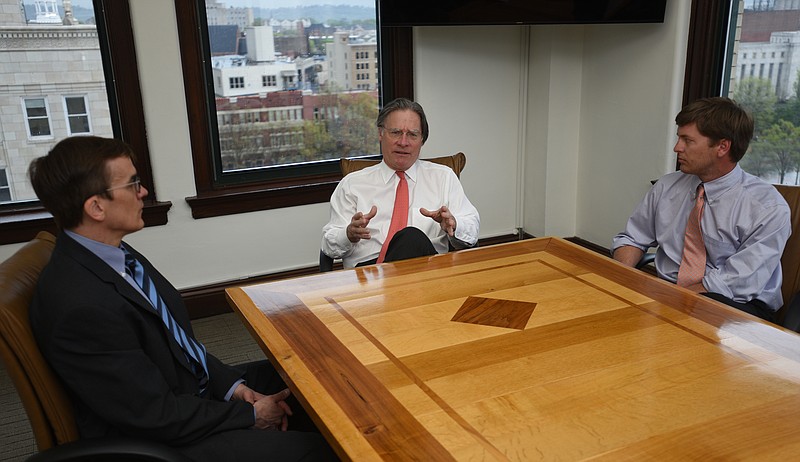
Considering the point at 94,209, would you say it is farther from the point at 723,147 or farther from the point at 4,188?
the point at 4,188

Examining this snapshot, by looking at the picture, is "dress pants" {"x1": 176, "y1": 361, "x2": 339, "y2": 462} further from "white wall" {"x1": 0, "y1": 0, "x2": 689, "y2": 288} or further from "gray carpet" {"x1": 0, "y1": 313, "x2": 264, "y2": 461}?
"white wall" {"x1": 0, "y1": 0, "x2": 689, "y2": 288}

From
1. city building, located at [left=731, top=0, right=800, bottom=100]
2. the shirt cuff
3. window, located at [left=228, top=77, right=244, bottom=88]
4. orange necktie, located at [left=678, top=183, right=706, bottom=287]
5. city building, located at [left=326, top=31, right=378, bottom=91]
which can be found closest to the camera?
the shirt cuff

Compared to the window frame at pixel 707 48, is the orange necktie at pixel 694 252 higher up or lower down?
lower down

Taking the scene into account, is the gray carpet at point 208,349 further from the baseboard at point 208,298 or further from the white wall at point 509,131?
the white wall at point 509,131

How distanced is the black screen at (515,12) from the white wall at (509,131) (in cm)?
20

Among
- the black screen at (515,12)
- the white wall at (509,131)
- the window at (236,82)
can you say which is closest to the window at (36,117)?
the white wall at (509,131)

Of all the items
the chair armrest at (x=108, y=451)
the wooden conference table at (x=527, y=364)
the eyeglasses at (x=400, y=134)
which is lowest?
the chair armrest at (x=108, y=451)

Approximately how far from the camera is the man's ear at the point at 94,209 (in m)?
1.40

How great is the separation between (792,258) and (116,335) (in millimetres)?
2020

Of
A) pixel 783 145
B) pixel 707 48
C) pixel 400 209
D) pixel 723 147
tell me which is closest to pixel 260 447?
pixel 400 209

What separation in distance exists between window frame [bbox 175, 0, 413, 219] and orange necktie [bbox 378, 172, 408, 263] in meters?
1.09

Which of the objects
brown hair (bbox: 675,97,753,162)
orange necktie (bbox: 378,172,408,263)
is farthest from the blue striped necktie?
brown hair (bbox: 675,97,753,162)

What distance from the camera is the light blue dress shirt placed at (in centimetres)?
208

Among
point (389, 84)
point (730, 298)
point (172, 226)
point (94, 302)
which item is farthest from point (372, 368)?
point (389, 84)
